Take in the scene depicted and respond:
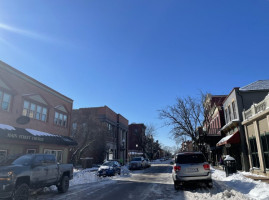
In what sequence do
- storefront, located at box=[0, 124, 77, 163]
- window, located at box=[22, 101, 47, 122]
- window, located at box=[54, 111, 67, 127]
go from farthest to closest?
1. window, located at box=[54, 111, 67, 127]
2. window, located at box=[22, 101, 47, 122]
3. storefront, located at box=[0, 124, 77, 163]

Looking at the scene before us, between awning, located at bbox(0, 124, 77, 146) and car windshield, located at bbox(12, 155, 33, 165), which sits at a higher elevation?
awning, located at bbox(0, 124, 77, 146)

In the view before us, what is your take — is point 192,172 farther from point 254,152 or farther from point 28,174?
point 254,152

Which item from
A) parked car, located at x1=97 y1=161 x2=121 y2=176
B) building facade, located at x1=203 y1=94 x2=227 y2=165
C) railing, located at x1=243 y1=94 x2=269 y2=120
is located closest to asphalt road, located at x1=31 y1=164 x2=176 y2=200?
parked car, located at x1=97 y1=161 x2=121 y2=176

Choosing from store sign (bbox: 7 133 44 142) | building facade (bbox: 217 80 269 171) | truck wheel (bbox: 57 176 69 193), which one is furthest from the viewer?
building facade (bbox: 217 80 269 171)

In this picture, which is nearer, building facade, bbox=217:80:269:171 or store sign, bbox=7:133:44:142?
store sign, bbox=7:133:44:142

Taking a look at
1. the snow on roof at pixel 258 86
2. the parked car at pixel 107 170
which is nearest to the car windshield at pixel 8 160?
the parked car at pixel 107 170

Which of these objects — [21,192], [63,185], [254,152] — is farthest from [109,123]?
[21,192]

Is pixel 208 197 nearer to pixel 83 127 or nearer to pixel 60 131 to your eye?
pixel 60 131

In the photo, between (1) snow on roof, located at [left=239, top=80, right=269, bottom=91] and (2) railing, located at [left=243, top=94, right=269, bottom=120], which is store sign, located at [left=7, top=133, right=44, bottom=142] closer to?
(2) railing, located at [left=243, top=94, right=269, bottom=120]

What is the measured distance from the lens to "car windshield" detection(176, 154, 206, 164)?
38.0 ft

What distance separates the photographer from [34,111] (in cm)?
2175

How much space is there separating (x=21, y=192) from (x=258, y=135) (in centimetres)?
1573

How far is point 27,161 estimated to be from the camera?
9.44 m

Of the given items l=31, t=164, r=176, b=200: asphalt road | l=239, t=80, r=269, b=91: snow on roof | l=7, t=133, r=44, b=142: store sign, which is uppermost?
l=239, t=80, r=269, b=91: snow on roof
